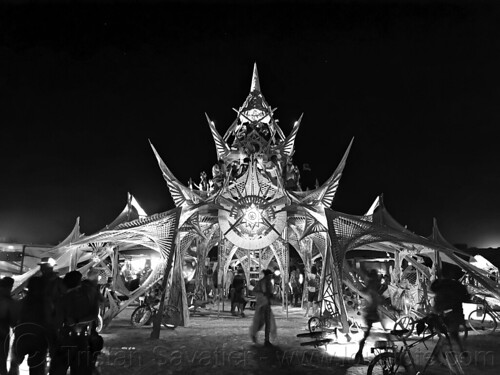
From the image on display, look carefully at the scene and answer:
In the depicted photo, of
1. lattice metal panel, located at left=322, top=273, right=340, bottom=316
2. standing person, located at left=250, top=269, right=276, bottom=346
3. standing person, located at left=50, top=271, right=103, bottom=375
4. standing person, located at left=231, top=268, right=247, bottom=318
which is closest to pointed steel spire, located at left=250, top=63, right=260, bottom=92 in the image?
standing person, located at left=231, top=268, right=247, bottom=318

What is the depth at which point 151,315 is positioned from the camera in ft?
42.2

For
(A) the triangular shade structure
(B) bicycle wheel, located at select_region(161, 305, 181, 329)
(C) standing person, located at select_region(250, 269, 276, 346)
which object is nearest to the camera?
(C) standing person, located at select_region(250, 269, 276, 346)

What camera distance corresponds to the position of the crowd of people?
17.0ft

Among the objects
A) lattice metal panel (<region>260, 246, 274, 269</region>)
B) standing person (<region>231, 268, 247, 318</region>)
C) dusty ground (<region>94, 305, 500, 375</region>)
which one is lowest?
dusty ground (<region>94, 305, 500, 375</region>)

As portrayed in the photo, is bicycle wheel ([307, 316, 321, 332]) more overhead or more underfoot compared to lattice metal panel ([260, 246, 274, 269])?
more underfoot

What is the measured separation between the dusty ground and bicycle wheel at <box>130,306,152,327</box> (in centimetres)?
57

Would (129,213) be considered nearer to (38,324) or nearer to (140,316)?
(140,316)

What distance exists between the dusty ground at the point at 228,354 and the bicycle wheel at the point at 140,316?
0.57 metres

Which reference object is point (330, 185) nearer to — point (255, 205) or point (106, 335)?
point (255, 205)

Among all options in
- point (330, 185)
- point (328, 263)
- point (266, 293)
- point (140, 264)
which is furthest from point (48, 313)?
point (140, 264)

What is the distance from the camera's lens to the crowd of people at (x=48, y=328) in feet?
17.0

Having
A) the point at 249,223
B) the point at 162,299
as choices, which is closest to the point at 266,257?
the point at 249,223

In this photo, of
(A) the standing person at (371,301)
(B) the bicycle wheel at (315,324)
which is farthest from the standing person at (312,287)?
A: (A) the standing person at (371,301)

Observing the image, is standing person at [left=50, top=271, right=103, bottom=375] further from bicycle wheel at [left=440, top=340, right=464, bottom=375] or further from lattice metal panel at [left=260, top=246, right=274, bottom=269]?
lattice metal panel at [left=260, top=246, right=274, bottom=269]
